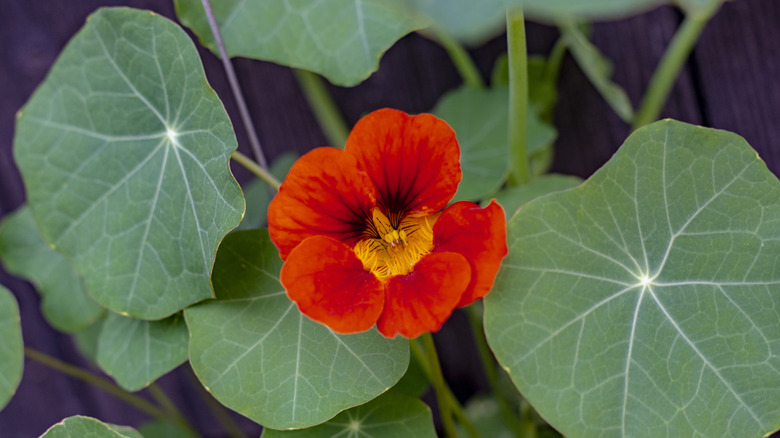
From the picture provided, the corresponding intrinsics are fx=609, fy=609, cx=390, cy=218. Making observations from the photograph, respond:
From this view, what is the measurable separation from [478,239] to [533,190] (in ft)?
0.86

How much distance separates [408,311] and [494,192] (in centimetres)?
33

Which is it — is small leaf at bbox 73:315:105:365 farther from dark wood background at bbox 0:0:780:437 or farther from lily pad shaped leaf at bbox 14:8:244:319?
lily pad shaped leaf at bbox 14:8:244:319

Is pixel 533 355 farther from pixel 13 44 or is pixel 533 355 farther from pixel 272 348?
pixel 13 44

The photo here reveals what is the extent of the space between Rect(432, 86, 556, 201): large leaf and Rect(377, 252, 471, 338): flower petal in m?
0.37

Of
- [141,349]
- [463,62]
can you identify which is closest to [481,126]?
[463,62]

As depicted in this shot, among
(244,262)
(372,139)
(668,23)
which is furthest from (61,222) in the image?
(668,23)

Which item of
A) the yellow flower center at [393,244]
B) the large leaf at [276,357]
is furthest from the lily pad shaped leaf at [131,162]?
the yellow flower center at [393,244]

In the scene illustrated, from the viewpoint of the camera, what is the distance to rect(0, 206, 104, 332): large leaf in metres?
1.01

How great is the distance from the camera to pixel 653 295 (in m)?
0.62

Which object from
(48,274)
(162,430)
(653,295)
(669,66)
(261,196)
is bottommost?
(162,430)

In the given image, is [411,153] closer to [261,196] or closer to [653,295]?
[653,295]

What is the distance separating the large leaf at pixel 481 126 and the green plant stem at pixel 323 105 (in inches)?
6.9

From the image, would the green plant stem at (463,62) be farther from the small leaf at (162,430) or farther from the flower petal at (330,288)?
the small leaf at (162,430)

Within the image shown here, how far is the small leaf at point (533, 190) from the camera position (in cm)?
78
